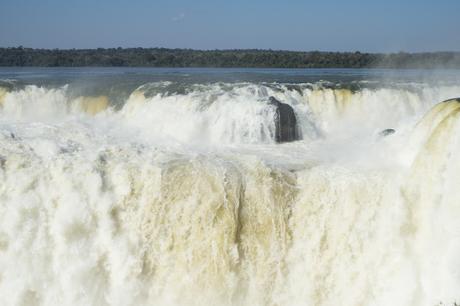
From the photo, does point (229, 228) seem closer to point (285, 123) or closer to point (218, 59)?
point (285, 123)

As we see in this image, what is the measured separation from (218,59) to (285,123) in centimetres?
3777

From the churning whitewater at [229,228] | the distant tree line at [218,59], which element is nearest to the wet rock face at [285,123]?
the churning whitewater at [229,228]

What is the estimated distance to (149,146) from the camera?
429 inches

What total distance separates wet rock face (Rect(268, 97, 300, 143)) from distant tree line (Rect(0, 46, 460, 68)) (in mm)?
Result: 23910

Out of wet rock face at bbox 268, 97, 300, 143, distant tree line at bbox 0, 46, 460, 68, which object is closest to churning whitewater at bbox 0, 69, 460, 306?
wet rock face at bbox 268, 97, 300, 143

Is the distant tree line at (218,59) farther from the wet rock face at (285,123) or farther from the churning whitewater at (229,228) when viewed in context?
the churning whitewater at (229,228)

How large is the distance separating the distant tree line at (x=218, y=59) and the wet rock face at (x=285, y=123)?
941 inches

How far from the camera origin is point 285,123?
14.1 metres

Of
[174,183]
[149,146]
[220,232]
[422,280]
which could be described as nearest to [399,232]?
[422,280]

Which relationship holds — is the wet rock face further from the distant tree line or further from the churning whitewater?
the distant tree line

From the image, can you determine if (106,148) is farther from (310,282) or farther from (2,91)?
(2,91)

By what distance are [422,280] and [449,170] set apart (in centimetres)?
161

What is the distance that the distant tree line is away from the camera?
141 feet

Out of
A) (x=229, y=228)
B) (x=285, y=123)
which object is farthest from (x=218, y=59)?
(x=229, y=228)
